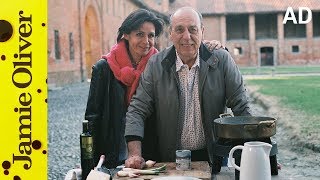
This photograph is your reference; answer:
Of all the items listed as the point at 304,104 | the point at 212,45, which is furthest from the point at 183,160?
the point at 304,104

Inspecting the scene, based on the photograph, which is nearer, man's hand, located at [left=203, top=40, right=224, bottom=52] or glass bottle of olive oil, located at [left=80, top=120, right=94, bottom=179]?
glass bottle of olive oil, located at [left=80, top=120, right=94, bottom=179]

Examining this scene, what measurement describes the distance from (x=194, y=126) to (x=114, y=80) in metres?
0.62

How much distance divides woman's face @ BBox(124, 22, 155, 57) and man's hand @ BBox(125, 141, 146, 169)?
64 cm

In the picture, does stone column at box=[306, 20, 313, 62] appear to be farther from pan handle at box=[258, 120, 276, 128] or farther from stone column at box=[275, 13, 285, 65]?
pan handle at box=[258, 120, 276, 128]

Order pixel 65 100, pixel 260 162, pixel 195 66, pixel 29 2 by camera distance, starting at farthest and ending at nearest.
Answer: pixel 65 100, pixel 195 66, pixel 260 162, pixel 29 2

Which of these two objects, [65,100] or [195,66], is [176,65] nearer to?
[195,66]

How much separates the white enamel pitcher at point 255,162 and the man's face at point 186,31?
758 mm

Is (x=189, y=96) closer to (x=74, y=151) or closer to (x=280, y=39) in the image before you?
(x=74, y=151)

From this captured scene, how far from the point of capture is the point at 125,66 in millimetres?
2938

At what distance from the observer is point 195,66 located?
263 centimetres

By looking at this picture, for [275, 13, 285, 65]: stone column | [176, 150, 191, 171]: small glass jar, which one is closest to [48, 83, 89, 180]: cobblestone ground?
[176, 150, 191, 171]: small glass jar

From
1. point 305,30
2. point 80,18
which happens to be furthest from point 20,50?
point 305,30

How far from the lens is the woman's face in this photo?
9.48 feet

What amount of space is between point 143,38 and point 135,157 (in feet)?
2.64
